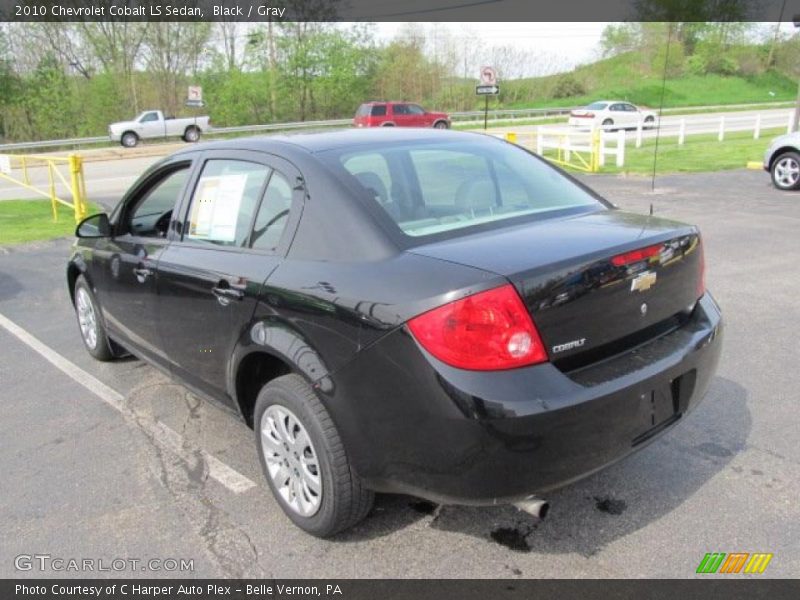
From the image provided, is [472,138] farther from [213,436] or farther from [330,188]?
[213,436]

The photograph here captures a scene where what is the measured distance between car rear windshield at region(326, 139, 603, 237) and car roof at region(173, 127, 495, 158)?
3.5 inches

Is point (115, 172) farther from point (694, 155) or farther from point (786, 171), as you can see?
point (786, 171)

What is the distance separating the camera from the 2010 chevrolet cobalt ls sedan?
2.34 metres

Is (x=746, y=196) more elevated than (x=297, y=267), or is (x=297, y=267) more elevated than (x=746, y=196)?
(x=297, y=267)

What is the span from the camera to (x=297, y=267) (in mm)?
2846

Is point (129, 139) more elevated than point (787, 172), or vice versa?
point (787, 172)

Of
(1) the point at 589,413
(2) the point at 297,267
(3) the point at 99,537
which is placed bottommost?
(3) the point at 99,537

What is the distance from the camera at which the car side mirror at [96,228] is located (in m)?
4.45

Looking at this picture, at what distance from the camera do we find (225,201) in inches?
136

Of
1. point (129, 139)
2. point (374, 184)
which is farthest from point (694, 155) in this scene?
point (129, 139)

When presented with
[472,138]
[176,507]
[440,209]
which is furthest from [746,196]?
[176,507]

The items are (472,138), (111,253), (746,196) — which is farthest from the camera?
(746,196)
